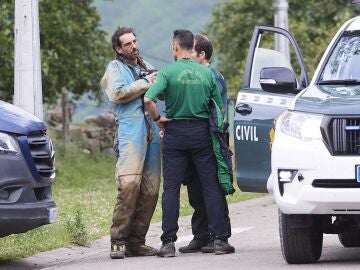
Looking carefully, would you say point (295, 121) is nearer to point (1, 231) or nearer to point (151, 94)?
point (151, 94)

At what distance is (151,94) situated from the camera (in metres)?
11.2

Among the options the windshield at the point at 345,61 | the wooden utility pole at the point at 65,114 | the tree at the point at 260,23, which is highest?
the windshield at the point at 345,61

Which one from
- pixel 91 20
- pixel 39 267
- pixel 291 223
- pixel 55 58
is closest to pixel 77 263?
pixel 39 267

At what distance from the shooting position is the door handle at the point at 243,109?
12008 mm

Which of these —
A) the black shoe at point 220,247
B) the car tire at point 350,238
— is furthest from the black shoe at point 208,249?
the car tire at point 350,238

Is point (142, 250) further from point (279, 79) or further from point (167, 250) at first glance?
point (279, 79)

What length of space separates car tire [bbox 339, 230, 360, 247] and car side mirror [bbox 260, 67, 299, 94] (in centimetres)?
139

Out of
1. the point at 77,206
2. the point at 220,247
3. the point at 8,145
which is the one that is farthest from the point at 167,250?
the point at 77,206

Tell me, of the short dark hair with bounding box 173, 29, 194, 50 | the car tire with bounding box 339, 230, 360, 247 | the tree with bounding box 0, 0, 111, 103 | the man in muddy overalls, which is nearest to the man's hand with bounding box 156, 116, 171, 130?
the man in muddy overalls

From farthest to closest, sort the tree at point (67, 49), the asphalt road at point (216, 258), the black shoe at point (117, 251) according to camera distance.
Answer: the tree at point (67, 49) → the black shoe at point (117, 251) → the asphalt road at point (216, 258)

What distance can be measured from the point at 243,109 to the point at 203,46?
1.99ft

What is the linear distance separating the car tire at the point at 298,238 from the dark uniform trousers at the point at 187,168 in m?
1.16

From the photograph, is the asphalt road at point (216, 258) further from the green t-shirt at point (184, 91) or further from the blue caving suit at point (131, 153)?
the green t-shirt at point (184, 91)

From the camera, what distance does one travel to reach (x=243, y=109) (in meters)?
12.0
